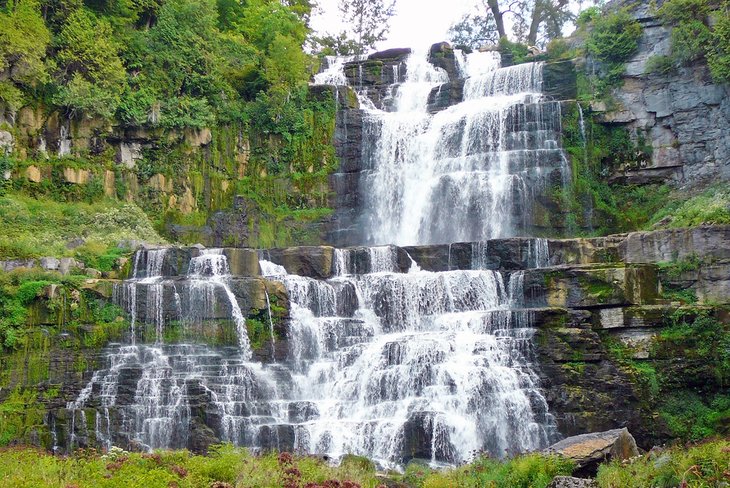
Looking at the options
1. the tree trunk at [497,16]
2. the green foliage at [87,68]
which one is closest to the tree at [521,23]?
the tree trunk at [497,16]

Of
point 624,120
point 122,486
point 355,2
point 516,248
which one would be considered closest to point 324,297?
point 516,248

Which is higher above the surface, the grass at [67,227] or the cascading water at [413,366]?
the grass at [67,227]

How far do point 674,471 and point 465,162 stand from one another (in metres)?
21.2

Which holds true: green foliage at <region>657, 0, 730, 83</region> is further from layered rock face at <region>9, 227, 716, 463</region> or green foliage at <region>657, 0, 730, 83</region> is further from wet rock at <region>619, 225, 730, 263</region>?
layered rock face at <region>9, 227, 716, 463</region>

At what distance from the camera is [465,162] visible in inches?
1216

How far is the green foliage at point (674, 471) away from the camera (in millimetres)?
10174

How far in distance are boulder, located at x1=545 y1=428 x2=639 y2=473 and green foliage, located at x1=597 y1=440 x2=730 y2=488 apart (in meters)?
0.77

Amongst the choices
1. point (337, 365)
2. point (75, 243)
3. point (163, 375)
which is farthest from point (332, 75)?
point (163, 375)

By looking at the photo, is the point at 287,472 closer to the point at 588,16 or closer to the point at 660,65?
the point at 660,65

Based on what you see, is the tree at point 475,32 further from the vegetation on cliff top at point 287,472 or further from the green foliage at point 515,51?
the vegetation on cliff top at point 287,472

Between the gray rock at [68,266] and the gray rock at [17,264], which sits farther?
the gray rock at [68,266]

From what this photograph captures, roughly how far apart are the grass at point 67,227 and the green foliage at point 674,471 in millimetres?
17707

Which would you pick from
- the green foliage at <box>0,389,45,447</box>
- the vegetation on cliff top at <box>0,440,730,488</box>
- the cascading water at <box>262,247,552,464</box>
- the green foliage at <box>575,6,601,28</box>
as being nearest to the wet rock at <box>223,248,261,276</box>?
the cascading water at <box>262,247,552,464</box>

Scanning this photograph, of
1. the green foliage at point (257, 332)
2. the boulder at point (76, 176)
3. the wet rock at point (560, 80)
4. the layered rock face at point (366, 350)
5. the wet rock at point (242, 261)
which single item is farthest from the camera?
the wet rock at point (560, 80)
